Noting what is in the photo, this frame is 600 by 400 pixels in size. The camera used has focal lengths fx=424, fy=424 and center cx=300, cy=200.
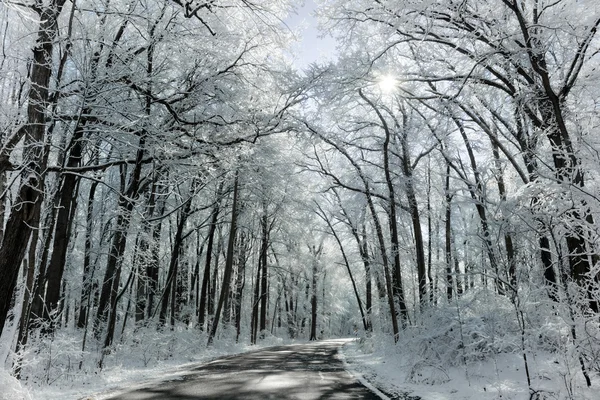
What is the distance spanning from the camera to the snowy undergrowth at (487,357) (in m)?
5.77

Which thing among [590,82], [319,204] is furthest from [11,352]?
[319,204]

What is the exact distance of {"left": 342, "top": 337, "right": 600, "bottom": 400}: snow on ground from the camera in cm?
575

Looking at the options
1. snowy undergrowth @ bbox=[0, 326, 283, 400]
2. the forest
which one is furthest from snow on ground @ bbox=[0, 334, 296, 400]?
the forest

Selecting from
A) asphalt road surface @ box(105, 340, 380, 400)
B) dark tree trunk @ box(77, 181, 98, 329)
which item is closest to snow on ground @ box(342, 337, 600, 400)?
asphalt road surface @ box(105, 340, 380, 400)

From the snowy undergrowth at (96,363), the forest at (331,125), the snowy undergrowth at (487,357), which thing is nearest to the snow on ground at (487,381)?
the snowy undergrowth at (487,357)

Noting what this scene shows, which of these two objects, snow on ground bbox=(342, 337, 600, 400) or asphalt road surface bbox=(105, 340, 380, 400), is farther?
asphalt road surface bbox=(105, 340, 380, 400)

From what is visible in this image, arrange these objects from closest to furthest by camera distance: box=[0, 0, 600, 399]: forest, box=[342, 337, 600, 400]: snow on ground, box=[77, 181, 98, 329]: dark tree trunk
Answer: box=[342, 337, 600, 400]: snow on ground → box=[0, 0, 600, 399]: forest → box=[77, 181, 98, 329]: dark tree trunk

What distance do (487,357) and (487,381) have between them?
1106 millimetres

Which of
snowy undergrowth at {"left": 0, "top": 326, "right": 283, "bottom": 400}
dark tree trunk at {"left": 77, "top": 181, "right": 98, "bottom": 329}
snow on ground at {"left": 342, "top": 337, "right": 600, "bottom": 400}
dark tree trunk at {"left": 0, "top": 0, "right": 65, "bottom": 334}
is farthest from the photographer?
dark tree trunk at {"left": 77, "top": 181, "right": 98, "bottom": 329}

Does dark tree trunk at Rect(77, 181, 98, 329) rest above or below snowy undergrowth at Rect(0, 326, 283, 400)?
above

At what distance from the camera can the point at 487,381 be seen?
8266 millimetres

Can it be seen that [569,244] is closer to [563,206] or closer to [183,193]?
[563,206]

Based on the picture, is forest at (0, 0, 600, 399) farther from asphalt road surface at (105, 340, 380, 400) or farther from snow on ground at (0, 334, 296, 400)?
asphalt road surface at (105, 340, 380, 400)

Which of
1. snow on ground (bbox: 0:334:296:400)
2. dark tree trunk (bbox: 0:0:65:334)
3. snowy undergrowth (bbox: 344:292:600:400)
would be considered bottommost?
snow on ground (bbox: 0:334:296:400)
